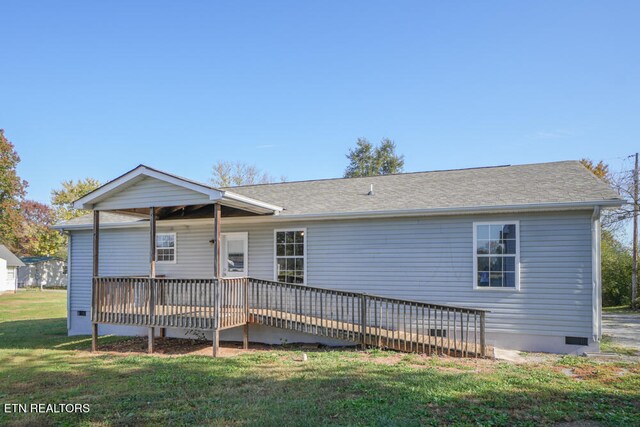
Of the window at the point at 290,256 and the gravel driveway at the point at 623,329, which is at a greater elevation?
the window at the point at 290,256

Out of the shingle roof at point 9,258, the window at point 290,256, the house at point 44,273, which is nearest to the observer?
the window at point 290,256

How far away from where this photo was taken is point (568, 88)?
13.6 m

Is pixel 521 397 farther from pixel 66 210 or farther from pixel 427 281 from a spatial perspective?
pixel 66 210

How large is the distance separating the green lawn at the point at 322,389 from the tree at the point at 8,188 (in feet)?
116

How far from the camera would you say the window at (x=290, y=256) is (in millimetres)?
10539

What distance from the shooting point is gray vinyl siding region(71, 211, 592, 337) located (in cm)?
833

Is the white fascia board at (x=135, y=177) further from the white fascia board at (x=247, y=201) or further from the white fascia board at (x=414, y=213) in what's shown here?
the white fascia board at (x=414, y=213)

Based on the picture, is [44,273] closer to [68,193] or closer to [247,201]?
[68,193]

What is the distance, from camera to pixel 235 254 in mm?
11305

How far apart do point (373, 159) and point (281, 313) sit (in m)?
36.2

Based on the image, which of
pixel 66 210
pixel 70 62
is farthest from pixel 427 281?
pixel 66 210

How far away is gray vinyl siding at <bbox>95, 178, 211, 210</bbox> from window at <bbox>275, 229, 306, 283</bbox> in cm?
269

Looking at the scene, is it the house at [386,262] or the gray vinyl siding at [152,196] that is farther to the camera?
the gray vinyl siding at [152,196]

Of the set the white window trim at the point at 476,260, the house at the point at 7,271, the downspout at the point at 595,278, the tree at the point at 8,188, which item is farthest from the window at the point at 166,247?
the tree at the point at 8,188
